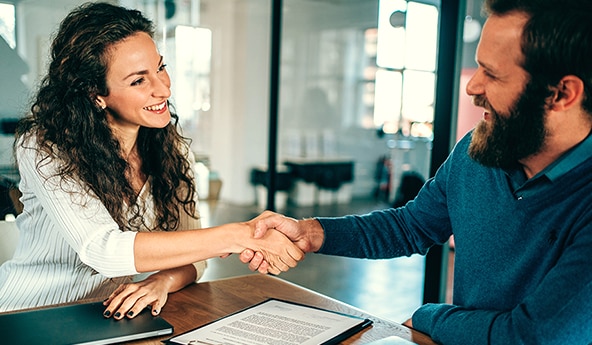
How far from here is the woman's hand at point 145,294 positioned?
1.31 metres

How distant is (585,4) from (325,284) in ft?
11.7

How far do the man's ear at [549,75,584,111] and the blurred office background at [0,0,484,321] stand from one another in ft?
4.61

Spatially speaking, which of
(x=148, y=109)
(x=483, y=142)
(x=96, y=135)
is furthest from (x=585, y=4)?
(x=96, y=135)

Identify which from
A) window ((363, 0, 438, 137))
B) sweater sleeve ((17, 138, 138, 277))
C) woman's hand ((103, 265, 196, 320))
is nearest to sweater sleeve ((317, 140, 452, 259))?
woman's hand ((103, 265, 196, 320))

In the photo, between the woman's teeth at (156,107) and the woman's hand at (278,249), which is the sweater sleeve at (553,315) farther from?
the woman's teeth at (156,107)

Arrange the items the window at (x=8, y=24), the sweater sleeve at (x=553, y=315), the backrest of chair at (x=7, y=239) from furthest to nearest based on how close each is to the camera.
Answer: the window at (x=8, y=24) < the backrest of chair at (x=7, y=239) < the sweater sleeve at (x=553, y=315)

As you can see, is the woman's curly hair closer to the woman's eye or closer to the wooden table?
the woman's eye

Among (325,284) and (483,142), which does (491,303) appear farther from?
(325,284)

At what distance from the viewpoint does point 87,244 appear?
1.45 meters

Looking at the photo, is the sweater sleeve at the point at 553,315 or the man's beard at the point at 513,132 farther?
the man's beard at the point at 513,132

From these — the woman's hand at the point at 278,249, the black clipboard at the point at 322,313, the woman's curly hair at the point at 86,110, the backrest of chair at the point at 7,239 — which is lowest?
the backrest of chair at the point at 7,239

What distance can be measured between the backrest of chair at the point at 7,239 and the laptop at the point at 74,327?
94 centimetres

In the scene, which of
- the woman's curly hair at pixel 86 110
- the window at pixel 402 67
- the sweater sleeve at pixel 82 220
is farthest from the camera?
the window at pixel 402 67

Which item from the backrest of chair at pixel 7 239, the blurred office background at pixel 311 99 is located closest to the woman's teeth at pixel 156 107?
the backrest of chair at pixel 7 239
